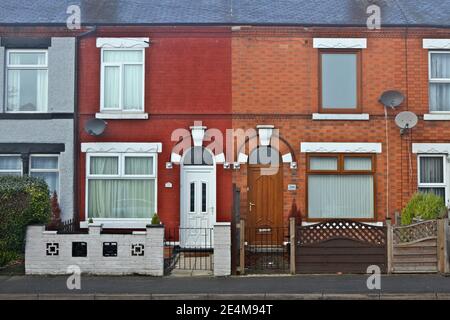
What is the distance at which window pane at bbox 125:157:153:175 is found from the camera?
571 inches

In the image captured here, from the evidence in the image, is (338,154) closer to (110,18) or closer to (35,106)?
(110,18)

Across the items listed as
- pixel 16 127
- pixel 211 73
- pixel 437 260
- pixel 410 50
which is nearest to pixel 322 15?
pixel 410 50

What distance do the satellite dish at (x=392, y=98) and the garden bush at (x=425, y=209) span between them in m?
2.91

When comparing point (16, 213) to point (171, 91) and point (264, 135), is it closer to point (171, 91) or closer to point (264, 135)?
point (171, 91)

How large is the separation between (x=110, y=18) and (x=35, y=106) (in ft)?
10.0

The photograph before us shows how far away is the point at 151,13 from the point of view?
15219 mm

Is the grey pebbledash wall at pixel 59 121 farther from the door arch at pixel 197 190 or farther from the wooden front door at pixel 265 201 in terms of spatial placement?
the wooden front door at pixel 265 201

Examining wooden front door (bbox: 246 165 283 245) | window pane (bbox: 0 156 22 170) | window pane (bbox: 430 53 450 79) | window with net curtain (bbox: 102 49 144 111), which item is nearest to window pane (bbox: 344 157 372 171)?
wooden front door (bbox: 246 165 283 245)

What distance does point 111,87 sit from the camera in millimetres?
14664

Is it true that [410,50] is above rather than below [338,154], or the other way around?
above

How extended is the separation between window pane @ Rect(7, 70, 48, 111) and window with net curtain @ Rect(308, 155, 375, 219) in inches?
286

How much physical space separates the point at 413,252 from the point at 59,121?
911 cm

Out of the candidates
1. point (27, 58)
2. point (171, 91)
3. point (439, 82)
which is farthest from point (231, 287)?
point (27, 58)

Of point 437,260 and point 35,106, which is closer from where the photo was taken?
point 437,260
